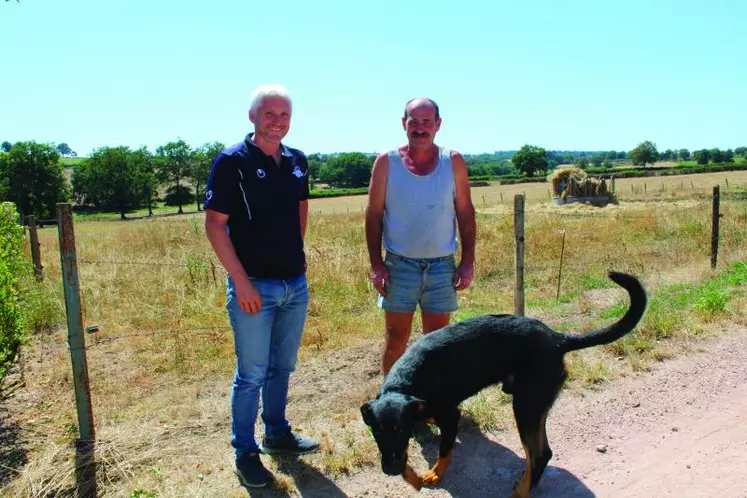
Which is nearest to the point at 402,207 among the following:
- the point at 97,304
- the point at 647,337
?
the point at 647,337

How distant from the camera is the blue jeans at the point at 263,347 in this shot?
10.8 feet

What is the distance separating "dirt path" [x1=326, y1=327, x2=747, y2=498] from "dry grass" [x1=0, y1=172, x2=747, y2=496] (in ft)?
0.94

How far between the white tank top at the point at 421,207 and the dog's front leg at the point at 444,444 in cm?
118

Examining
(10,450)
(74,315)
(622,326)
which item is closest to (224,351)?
(10,450)

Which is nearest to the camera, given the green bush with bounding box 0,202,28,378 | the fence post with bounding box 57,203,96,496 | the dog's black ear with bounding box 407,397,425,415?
the dog's black ear with bounding box 407,397,425,415

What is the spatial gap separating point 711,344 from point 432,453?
3528 millimetres

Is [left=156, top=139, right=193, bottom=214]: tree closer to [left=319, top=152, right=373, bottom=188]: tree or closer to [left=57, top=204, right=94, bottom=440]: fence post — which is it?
[left=319, top=152, right=373, bottom=188]: tree

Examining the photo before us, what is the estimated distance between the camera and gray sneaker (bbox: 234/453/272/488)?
11.1ft

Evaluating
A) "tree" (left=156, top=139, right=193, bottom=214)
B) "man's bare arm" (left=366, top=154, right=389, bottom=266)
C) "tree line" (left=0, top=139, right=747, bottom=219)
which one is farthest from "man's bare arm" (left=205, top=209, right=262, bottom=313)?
"tree" (left=156, top=139, right=193, bottom=214)

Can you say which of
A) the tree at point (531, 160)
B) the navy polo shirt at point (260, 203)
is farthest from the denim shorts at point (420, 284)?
the tree at point (531, 160)

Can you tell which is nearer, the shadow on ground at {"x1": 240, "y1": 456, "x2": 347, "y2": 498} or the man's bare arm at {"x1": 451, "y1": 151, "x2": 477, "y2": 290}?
the shadow on ground at {"x1": 240, "y1": 456, "x2": 347, "y2": 498}

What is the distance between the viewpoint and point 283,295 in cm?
338

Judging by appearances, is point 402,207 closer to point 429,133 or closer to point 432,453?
point 429,133

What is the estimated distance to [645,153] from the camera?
9775cm
